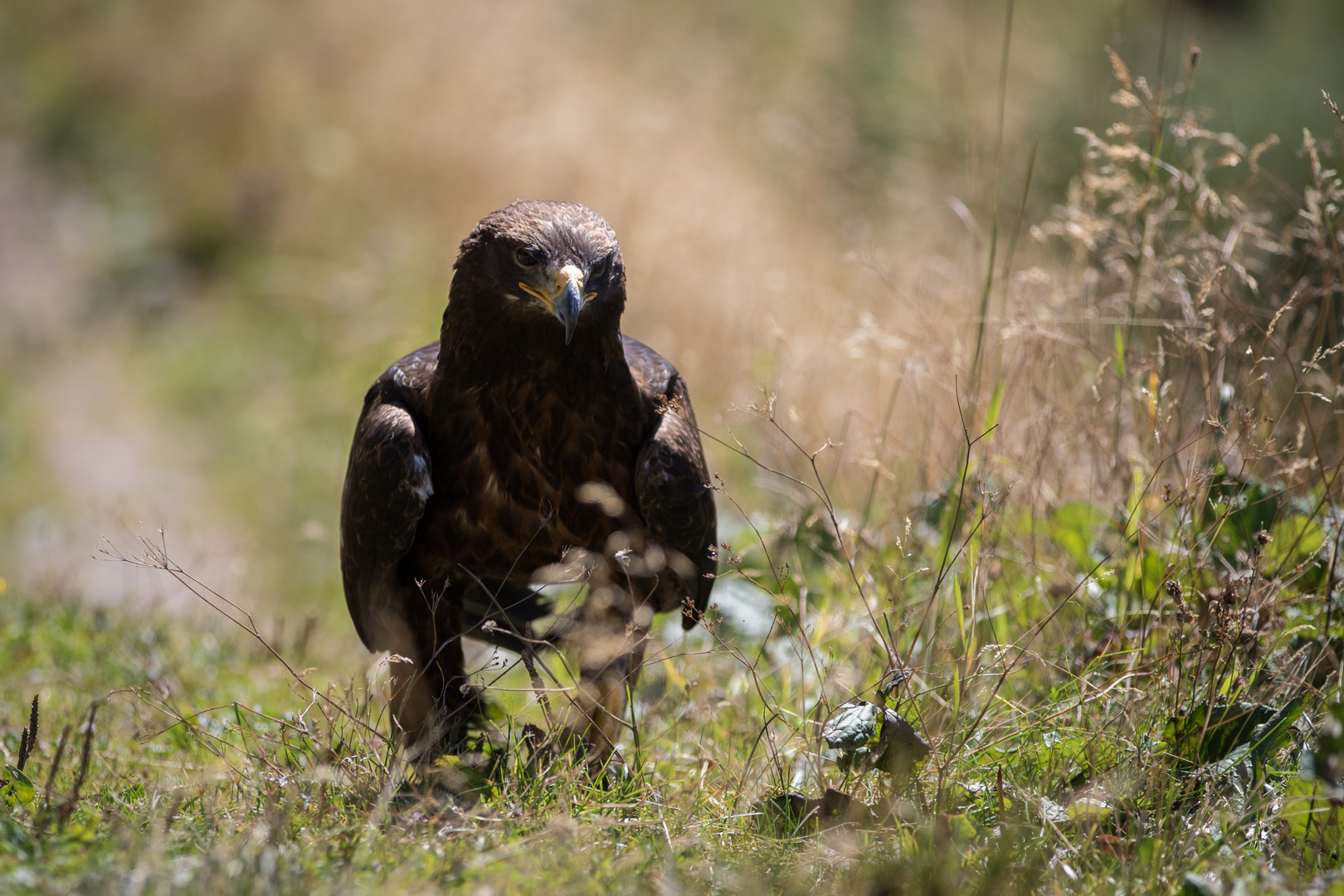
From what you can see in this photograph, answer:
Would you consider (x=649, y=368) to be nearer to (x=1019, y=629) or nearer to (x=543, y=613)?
(x=543, y=613)

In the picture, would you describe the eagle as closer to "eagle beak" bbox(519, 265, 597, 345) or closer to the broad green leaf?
"eagle beak" bbox(519, 265, 597, 345)

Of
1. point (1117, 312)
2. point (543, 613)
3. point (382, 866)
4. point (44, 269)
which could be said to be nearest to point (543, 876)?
point (382, 866)

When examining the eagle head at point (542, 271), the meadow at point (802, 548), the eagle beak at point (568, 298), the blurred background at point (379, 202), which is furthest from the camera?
the blurred background at point (379, 202)

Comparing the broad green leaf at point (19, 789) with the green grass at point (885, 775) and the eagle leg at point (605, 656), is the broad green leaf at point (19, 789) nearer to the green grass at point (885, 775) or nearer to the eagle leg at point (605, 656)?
the green grass at point (885, 775)

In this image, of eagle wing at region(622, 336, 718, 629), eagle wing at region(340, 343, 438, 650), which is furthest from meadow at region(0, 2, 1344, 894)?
eagle wing at region(340, 343, 438, 650)

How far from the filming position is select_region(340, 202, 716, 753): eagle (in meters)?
3.29

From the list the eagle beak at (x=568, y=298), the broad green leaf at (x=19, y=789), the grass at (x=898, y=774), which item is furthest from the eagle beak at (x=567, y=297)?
the broad green leaf at (x=19, y=789)

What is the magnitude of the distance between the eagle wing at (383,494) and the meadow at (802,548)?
0.27m

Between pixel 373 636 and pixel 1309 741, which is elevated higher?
pixel 373 636

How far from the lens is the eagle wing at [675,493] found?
341cm

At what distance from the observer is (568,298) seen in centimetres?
300

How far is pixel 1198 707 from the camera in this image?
9.65 ft

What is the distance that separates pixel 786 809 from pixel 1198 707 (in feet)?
3.61

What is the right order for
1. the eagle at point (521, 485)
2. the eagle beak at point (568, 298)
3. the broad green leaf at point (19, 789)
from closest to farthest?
1. the broad green leaf at point (19, 789)
2. the eagle beak at point (568, 298)
3. the eagle at point (521, 485)
